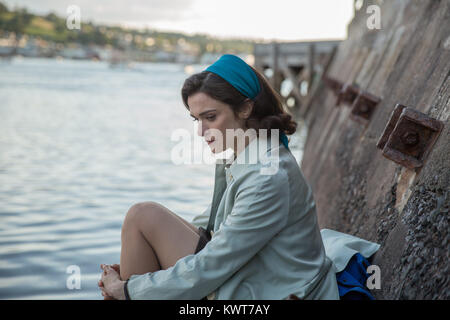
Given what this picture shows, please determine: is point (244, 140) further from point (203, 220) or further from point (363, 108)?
point (363, 108)

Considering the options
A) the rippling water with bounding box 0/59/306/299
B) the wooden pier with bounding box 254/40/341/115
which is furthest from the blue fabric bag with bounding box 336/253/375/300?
the wooden pier with bounding box 254/40/341/115

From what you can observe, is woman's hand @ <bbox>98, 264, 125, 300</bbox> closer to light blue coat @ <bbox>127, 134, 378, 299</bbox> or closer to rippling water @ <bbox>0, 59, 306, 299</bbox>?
light blue coat @ <bbox>127, 134, 378, 299</bbox>

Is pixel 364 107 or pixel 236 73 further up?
pixel 236 73

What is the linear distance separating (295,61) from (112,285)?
20.3m

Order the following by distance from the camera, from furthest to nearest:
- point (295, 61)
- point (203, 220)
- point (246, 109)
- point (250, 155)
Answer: point (295, 61) → point (203, 220) → point (246, 109) → point (250, 155)

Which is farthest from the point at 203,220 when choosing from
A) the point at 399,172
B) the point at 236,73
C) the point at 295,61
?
the point at 295,61

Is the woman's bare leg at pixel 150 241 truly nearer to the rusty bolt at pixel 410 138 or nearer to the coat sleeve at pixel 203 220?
the coat sleeve at pixel 203 220

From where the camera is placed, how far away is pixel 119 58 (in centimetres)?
10725

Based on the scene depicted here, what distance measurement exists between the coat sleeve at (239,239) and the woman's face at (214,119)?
409 millimetres

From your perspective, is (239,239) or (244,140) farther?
(244,140)

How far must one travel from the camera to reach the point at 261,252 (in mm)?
2512

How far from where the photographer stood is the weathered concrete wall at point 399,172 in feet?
8.04

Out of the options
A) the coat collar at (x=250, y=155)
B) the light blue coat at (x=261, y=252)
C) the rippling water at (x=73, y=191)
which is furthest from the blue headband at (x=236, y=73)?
the rippling water at (x=73, y=191)
